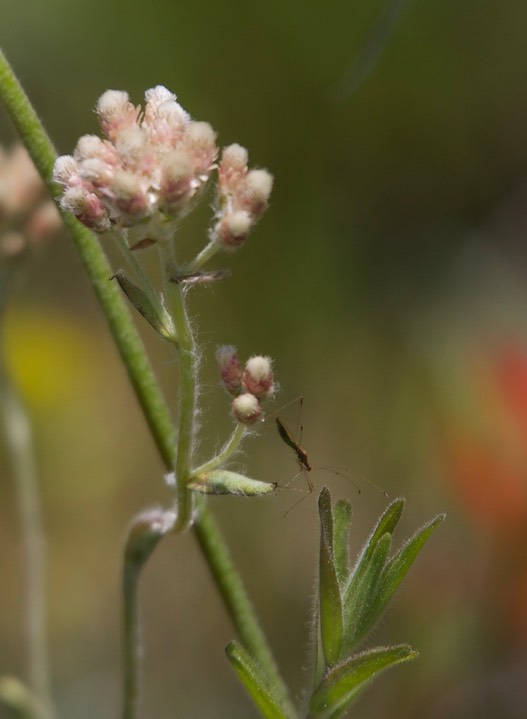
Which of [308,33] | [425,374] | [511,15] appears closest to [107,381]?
[425,374]

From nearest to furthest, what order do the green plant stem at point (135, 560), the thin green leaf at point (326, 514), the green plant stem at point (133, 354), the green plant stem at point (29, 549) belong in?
the thin green leaf at point (326, 514)
the green plant stem at point (133, 354)
the green plant stem at point (135, 560)
the green plant stem at point (29, 549)

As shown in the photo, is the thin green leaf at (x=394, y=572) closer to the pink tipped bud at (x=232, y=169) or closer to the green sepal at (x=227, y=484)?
the green sepal at (x=227, y=484)

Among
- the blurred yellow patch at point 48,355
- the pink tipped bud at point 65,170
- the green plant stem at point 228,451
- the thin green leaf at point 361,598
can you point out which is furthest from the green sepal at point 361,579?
the blurred yellow patch at point 48,355

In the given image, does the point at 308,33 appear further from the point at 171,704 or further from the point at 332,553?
the point at 332,553

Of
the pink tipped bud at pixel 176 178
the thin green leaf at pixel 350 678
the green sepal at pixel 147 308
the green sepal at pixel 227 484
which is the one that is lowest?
the thin green leaf at pixel 350 678

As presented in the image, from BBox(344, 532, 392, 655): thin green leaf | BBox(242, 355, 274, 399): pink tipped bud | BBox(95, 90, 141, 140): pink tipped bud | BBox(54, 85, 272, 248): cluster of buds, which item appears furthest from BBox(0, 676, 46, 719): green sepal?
BBox(95, 90, 141, 140): pink tipped bud

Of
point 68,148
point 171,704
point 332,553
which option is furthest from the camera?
point 68,148

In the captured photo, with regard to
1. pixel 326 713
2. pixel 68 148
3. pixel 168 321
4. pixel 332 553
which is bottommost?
pixel 326 713
